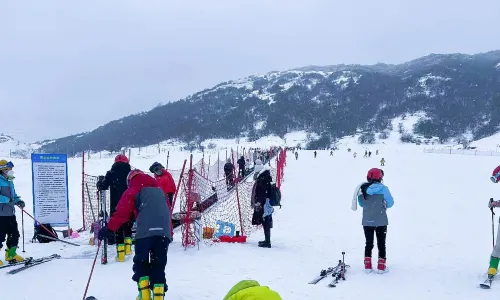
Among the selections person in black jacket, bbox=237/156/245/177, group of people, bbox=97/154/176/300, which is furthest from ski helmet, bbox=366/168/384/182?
person in black jacket, bbox=237/156/245/177

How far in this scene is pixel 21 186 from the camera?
2133 cm

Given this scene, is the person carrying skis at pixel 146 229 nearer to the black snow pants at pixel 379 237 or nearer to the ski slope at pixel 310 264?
the ski slope at pixel 310 264

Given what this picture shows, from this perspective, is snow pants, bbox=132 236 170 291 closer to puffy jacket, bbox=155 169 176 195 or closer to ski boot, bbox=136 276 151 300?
ski boot, bbox=136 276 151 300

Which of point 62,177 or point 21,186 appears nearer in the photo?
point 62,177

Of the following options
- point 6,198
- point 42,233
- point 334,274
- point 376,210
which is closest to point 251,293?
point 334,274

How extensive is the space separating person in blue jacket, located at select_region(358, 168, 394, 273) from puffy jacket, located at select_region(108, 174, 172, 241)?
3203mm

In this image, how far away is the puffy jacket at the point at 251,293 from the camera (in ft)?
7.32

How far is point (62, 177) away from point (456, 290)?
7748mm

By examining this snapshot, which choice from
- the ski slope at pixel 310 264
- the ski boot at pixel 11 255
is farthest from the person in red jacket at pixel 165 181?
the ski boot at pixel 11 255

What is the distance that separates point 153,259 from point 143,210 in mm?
540

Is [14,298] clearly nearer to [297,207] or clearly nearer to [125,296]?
[125,296]

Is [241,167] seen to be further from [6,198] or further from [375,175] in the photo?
[6,198]

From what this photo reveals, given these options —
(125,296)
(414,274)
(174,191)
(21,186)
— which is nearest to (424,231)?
(414,274)

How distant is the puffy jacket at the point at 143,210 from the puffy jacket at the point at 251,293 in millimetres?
2260
